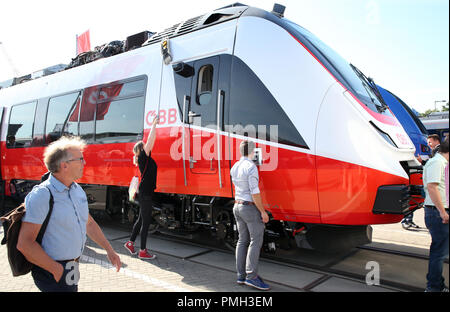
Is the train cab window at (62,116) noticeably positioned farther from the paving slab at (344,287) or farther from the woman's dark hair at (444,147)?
the woman's dark hair at (444,147)

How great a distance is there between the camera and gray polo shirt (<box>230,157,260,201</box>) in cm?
393

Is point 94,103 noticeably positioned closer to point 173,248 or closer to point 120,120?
point 120,120

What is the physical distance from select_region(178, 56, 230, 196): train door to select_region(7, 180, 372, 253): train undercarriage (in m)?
0.33

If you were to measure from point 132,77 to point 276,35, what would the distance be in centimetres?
292

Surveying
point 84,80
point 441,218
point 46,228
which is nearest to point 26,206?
point 46,228

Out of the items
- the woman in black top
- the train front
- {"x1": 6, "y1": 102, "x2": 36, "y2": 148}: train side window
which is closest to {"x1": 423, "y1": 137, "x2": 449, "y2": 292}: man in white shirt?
the train front

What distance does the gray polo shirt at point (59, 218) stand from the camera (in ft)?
6.90

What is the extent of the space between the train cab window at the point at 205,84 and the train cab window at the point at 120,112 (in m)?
1.28

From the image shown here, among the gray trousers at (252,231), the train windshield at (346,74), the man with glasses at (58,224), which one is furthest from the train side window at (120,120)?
the man with glasses at (58,224)

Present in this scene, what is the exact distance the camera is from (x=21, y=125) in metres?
9.48

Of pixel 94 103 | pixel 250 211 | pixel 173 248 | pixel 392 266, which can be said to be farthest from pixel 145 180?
pixel 392 266

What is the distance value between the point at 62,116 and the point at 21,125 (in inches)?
95.3

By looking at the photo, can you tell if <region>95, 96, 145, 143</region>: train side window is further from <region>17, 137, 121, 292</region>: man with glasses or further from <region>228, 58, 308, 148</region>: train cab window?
<region>17, 137, 121, 292</region>: man with glasses
